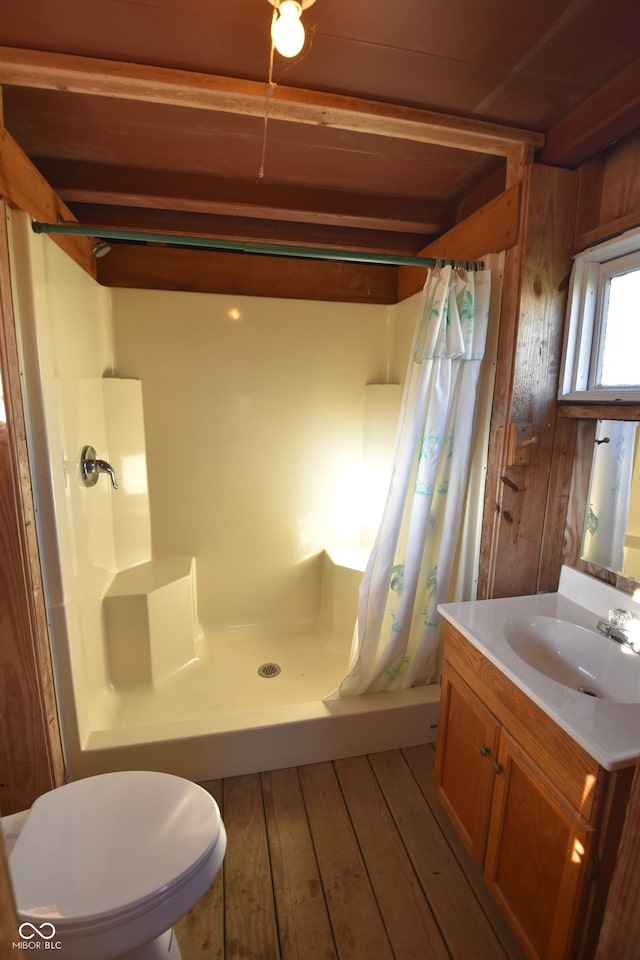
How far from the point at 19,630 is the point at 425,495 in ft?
4.82

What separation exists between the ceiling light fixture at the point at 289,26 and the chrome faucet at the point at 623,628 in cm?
169

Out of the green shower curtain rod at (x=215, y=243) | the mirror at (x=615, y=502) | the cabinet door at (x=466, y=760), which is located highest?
the green shower curtain rod at (x=215, y=243)

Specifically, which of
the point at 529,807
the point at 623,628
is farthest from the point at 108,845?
the point at 623,628

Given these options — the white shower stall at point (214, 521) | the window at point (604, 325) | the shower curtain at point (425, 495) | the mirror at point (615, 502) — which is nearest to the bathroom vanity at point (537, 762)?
the mirror at point (615, 502)

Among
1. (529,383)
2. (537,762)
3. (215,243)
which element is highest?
(215,243)

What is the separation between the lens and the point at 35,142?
1.61 metres

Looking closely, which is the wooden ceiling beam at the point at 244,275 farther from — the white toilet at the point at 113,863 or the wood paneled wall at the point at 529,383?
the white toilet at the point at 113,863

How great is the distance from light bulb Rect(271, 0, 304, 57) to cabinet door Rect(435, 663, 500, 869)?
173 centimetres

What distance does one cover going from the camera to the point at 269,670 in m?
2.36

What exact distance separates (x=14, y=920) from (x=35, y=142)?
86.0 inches

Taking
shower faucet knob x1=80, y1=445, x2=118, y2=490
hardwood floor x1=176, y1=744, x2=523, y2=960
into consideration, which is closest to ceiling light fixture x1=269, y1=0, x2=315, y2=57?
shower faucet knob x1=80, y1=445, x2=118, y2=490

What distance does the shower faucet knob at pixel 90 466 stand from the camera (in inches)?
71.2

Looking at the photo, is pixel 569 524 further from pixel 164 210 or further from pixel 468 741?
pixel 164 210

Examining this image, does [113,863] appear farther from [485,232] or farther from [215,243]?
[485,232]
